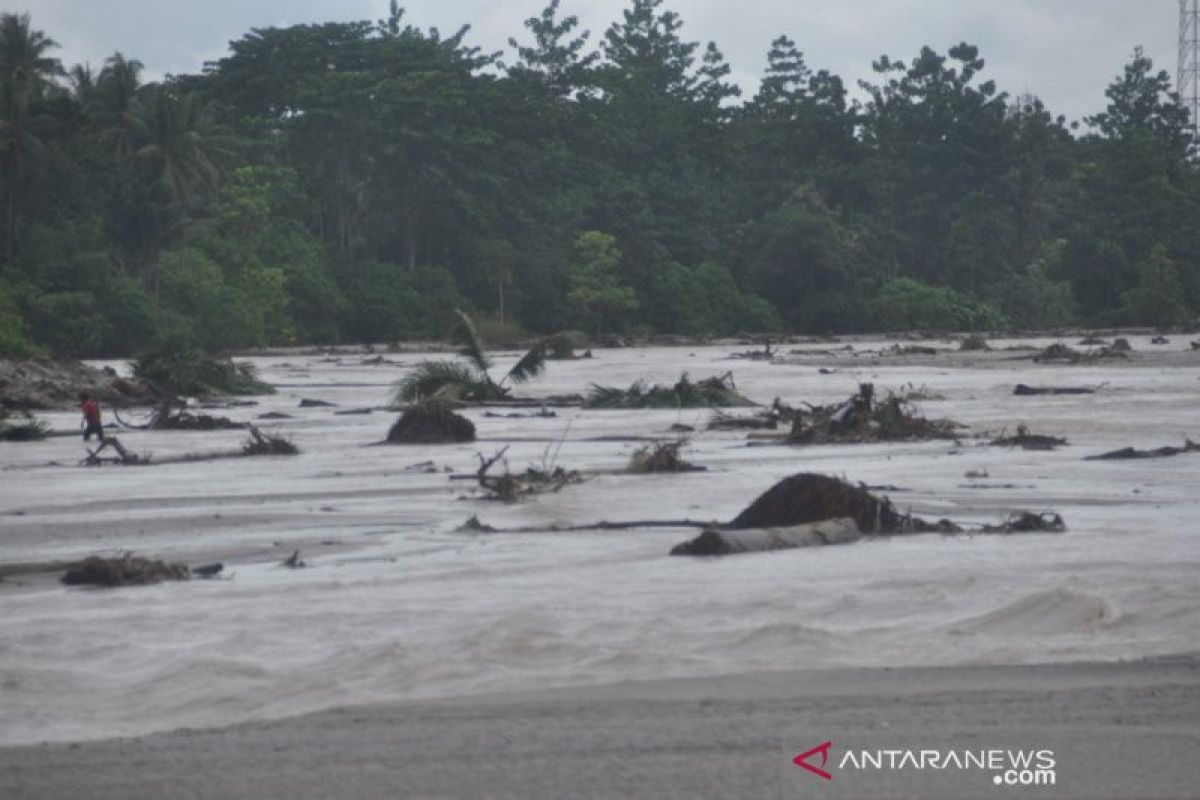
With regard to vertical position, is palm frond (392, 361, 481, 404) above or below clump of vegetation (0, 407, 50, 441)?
above

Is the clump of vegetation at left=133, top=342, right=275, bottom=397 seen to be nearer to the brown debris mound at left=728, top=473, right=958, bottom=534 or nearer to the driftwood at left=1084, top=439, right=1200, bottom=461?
the driftwood at left=1084, top=439, right=1200, bottom=461

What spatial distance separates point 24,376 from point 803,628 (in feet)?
85.2

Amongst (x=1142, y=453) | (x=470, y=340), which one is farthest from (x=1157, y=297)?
(x=1142, y=453)

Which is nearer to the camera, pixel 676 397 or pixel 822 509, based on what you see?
pixel 822 509

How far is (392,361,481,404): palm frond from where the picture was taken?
2762cm

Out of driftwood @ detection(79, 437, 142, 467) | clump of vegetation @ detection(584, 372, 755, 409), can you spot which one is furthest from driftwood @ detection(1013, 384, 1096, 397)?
driftwood @ detection(79, 437, 142, 467)

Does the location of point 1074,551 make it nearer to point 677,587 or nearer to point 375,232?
point 677,587

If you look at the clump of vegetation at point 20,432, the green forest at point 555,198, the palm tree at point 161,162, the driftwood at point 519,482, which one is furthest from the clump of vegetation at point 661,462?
the palm tree at point 161,162

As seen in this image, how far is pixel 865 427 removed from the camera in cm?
2050

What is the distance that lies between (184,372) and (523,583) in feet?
77.7

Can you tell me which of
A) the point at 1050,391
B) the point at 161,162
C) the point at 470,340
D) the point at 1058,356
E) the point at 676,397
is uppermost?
the point at 161,162

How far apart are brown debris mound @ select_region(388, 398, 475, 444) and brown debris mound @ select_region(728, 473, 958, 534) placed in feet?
30.8

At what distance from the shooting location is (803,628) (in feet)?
27.3

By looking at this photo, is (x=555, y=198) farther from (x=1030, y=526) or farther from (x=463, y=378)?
(x=1030, y=526)
